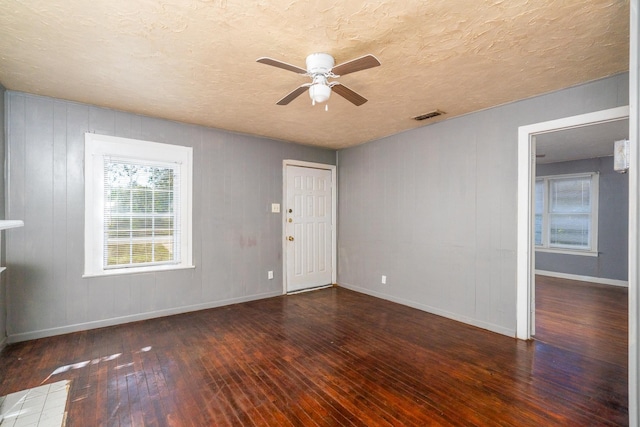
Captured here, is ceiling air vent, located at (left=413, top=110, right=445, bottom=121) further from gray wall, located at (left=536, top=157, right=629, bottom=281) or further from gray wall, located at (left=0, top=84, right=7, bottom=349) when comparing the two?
gray wall, located at (left=536, top=157, right=629, bottom=281)

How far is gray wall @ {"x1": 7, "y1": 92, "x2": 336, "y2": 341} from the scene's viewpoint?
10.1ft

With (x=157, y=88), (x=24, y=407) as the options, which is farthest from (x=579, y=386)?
(x=157, y=88)

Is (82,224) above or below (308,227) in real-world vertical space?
above

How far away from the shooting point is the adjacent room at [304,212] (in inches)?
77.3

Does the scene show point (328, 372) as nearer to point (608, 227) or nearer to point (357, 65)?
point (357, 65)

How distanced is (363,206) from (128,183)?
3.36m

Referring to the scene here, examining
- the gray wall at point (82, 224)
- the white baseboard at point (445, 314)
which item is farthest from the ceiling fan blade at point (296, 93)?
the white baseboard at point (445, 314)

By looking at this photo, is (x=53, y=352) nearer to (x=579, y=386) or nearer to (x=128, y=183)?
(x=128, y=183)

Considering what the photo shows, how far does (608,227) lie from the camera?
570 cm

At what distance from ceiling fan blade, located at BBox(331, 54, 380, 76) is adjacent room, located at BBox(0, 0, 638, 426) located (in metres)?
0.01

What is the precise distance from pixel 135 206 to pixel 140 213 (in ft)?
0.33

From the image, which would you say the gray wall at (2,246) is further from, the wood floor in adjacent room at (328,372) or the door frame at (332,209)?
the door frame at (332,209)

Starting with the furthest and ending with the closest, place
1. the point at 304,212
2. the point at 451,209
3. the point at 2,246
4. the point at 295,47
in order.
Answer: the point at 304,212 → the point at 451,209 → the point at 2,246 → the point at 295,47

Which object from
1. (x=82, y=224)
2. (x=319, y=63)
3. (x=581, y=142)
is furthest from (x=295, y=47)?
(x=581, y=142)
